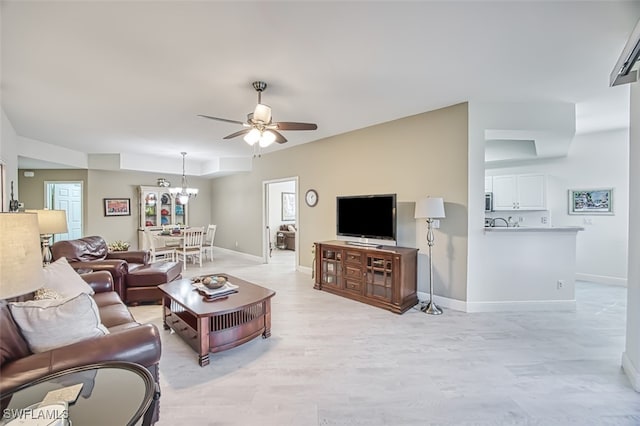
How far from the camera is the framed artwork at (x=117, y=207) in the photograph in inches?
288

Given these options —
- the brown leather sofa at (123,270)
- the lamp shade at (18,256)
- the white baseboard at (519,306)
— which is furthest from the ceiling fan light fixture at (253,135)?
the white baseboard at (519,306)

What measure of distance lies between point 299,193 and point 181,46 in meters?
3.83

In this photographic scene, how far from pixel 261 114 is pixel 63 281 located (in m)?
2.23

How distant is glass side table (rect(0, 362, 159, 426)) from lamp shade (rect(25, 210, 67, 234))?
2.65 metres

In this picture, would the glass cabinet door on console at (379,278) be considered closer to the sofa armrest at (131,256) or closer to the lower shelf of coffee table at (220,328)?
the lower shelf of coffee table at (220,328)

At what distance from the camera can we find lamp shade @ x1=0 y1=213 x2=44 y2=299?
1008mm

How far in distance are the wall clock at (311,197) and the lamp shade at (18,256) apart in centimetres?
457

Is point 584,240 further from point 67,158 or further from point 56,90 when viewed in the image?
point 67,158

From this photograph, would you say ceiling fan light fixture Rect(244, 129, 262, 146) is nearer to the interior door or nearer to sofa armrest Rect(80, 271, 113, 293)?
sofa armrest Rect(80, 271, 113, 293)

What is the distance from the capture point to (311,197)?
568 centimetres

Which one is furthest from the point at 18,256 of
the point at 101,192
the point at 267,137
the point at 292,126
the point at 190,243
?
the point at 101,192

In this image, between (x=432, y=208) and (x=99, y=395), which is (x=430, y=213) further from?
(x=99, y=395)

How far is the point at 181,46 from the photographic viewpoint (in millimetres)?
2297

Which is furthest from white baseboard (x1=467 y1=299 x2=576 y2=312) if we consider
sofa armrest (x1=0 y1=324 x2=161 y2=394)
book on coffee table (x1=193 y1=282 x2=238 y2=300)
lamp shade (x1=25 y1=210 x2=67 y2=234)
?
lamp shade (x1=25 y1=210 x2=67 y2=234)
